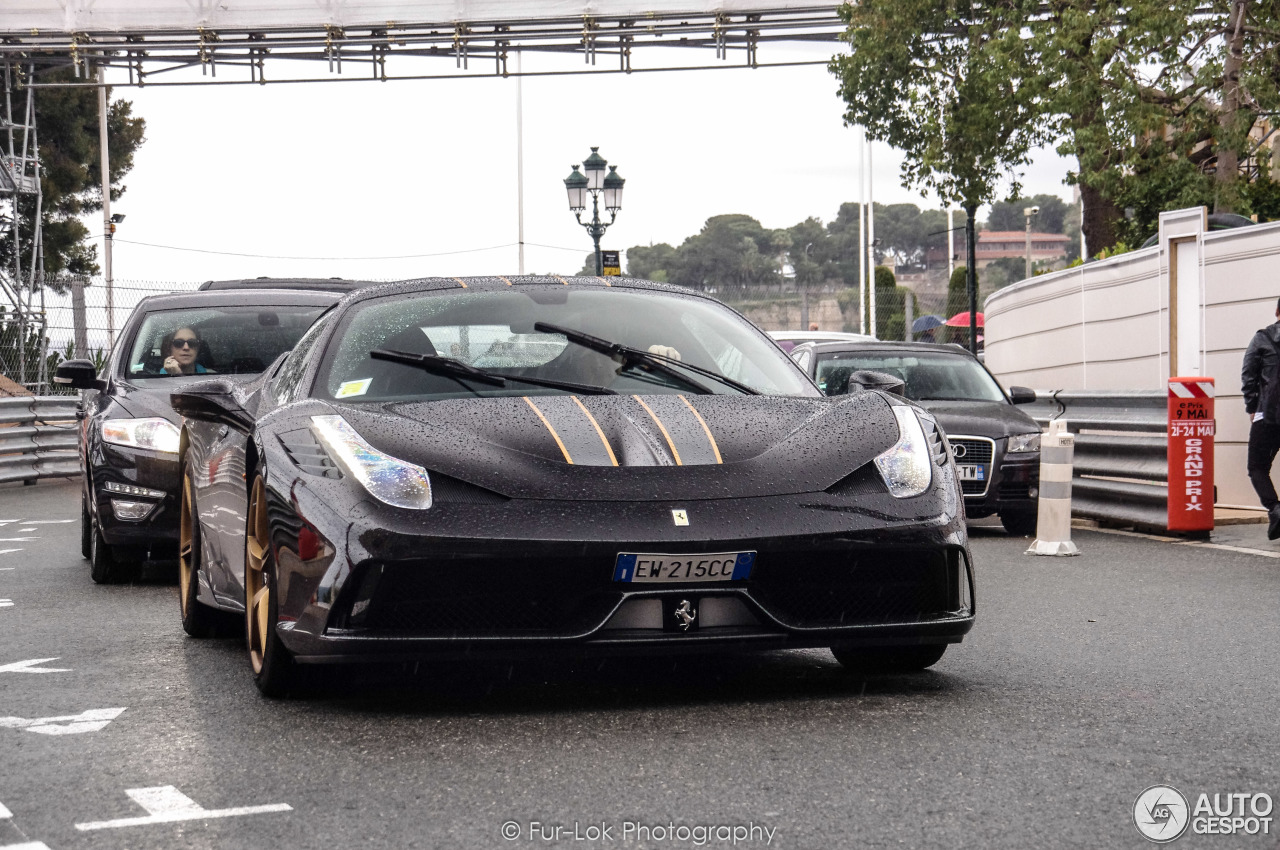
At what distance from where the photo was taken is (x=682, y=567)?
15.5 feet

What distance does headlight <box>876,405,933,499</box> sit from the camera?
5.07m

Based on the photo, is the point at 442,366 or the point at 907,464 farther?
the point at 442,366

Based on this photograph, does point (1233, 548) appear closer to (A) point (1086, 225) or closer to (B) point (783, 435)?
(B) point (783, 435)

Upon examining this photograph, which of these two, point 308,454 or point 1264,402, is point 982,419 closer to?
point 1264,402

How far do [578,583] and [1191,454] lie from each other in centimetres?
821

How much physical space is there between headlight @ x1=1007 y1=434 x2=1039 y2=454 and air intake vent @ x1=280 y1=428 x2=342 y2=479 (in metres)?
8.41

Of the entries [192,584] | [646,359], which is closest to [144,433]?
[192,584]

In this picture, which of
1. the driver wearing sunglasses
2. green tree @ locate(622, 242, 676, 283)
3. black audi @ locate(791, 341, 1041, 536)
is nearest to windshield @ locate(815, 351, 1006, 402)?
black audi @ locate(791, 341, 1041, 536)

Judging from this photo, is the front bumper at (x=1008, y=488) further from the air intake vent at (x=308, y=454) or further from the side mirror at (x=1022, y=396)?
the air intake vent at (x=308, y=454)

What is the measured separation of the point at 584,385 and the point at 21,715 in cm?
197

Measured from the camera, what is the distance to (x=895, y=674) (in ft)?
18.5

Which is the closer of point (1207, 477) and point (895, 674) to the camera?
point (895, 674)

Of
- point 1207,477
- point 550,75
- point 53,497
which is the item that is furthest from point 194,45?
point 1207,477

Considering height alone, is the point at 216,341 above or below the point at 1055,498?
above
